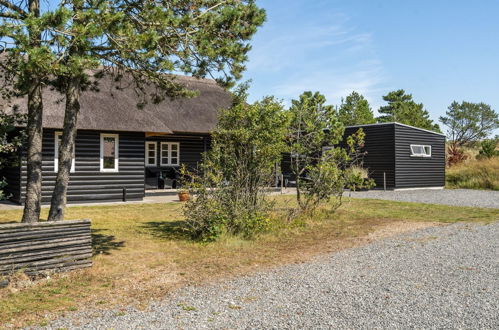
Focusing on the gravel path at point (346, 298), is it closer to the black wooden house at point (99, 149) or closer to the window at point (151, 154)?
the black wooden house at point (99, 149)

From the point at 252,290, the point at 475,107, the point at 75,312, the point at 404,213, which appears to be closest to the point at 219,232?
the point at 252,290

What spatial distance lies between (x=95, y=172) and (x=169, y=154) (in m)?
5.95

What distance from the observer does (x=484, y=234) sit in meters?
8.84

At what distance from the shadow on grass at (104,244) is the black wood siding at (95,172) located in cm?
604

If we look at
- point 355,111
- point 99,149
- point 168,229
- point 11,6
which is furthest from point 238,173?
point 355,111

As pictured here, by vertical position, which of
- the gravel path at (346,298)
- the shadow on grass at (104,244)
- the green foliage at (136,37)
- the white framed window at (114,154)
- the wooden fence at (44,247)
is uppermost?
the green foliage at (136,37)

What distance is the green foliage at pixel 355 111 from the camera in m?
43.7

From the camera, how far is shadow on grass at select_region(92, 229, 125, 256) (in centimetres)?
720

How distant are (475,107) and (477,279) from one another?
215 ft

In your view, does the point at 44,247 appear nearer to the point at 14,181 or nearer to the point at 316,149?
the point at 316,149

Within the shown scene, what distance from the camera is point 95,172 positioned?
14.5 m

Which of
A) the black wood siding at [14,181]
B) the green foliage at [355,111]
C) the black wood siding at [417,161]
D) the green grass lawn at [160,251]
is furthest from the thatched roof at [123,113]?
the green foliage at [355,111]

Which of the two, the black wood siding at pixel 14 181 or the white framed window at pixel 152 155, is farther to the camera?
the white framed window at pixel 152 155

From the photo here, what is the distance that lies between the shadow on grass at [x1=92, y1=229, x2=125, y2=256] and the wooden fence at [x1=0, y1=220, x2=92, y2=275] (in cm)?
116
